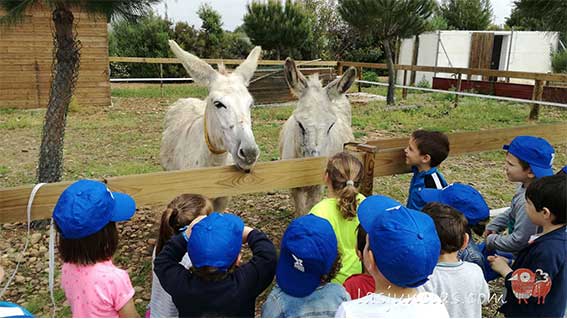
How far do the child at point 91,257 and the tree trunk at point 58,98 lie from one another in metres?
3.28

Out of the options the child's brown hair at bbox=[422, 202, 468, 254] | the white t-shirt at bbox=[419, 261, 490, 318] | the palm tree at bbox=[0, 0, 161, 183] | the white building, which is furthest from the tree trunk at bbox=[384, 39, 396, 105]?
the white t-shirt at bbox=[419, 261, 490, 318]

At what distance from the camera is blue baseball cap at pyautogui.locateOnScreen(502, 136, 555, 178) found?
99.0 inches

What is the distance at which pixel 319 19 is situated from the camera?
25.9m

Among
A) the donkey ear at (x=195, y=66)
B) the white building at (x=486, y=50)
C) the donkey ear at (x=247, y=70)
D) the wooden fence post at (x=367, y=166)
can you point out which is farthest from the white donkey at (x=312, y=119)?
the white building at (x=486, y=50)

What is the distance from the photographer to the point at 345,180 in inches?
89.7

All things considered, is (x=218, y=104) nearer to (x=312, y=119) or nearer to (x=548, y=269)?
(x=312, y=119)

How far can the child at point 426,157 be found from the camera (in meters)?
2.70

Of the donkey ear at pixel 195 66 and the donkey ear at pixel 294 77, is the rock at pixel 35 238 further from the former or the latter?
the donkey ear at pixel 294 77

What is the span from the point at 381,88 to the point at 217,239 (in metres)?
18.9

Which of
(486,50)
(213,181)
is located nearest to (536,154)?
(213,181)

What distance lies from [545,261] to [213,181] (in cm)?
180

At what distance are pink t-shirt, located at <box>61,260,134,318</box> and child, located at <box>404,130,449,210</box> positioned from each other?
1.79 metres

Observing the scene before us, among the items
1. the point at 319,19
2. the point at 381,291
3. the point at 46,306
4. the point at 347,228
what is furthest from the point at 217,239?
the point at 319,19

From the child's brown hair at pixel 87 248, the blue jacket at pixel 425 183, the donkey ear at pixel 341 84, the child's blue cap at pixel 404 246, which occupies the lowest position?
the child's brown hair at pixel 87 248
